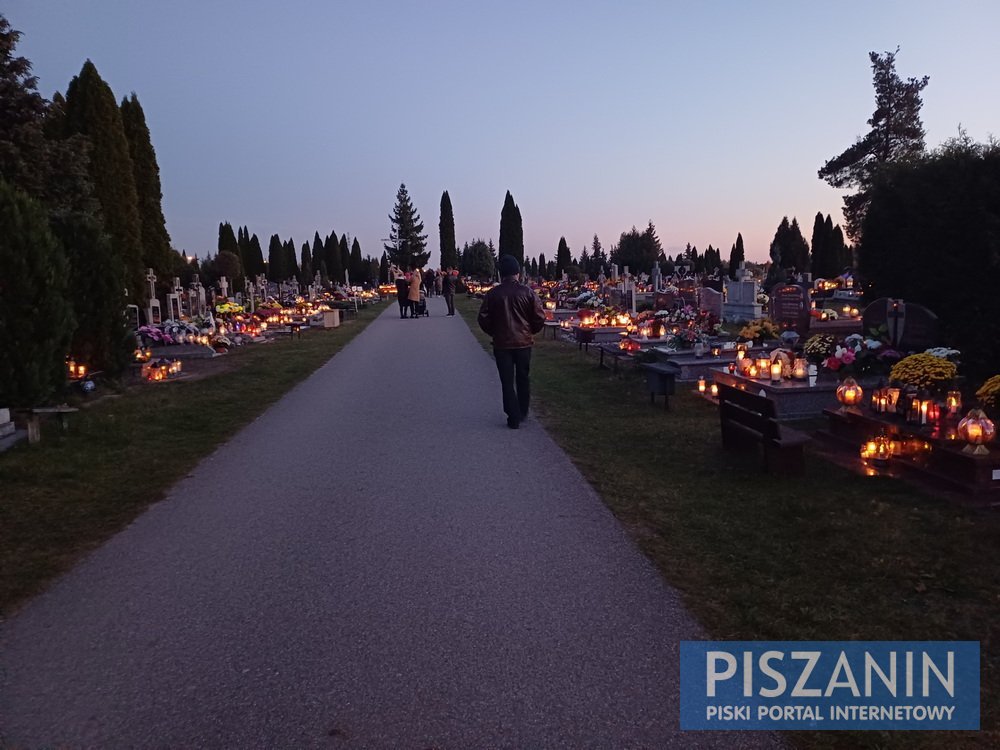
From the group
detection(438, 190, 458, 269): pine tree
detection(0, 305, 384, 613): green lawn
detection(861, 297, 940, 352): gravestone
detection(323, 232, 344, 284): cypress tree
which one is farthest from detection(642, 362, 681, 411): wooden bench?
detection(323, 232, 344, 284): cypress tree

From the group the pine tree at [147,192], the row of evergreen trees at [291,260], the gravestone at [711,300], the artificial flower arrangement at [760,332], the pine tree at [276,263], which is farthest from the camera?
the pine tree at [276,263]

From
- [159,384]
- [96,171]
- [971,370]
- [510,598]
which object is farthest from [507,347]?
[96,171]

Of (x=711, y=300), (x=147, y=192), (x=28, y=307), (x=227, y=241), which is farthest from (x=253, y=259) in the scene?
(x=28, y=307)

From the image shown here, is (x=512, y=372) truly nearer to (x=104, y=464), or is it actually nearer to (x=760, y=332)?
(x=104, y=464)

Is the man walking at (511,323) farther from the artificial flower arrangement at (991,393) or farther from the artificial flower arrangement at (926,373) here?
the artificial flower arrangement at (991,393)

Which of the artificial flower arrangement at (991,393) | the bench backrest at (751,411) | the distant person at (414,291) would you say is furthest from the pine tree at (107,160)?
the artificial flower arrangement at (991,393)

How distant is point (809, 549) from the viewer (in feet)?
16.3

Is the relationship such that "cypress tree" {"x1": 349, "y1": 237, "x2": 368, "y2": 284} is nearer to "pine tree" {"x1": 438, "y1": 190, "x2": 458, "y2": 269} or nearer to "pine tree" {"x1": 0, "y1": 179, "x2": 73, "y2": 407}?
"pine tree" {"x1": 438, "y1": 190, "x2": 458, "y2": 269}

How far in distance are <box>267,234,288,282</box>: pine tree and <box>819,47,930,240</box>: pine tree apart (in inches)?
2014

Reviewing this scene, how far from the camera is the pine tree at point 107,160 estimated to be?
2178cm

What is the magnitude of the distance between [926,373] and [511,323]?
4.67 meters

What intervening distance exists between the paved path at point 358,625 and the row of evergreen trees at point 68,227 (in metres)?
4.43

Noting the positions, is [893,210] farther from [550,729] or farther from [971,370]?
[550,729]

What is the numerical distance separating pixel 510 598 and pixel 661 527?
1.72 metres
